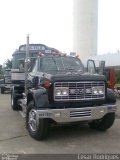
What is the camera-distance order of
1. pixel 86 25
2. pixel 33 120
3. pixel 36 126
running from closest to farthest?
pixel 36 126, pixel 33 120, pixel 86 25

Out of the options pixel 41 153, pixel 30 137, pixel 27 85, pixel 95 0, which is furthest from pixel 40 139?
pixel 95 0

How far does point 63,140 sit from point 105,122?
155 cm

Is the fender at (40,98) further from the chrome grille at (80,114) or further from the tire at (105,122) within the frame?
the tire at (105,122)

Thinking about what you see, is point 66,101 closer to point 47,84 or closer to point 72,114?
point 72,114

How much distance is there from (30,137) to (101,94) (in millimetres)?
2213

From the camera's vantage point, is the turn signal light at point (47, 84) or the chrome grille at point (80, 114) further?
the turn signal light at point (47, 84)

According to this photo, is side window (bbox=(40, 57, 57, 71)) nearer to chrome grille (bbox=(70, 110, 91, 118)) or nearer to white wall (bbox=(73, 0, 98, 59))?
chrome grille (bbox=(70, 110, 91, 118))

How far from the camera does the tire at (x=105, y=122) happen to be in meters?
9.10

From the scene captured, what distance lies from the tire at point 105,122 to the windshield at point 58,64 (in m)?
1.73

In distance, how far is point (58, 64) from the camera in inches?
386

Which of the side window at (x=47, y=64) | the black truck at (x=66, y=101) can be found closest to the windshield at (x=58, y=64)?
the side window at (x=47, y=64)

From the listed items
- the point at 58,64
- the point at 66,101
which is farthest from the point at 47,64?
the point at 66,101

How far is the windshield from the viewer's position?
379 inches

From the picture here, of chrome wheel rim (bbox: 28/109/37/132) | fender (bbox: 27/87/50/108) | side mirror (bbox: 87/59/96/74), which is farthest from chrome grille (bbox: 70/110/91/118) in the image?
side mirror (bbox: 87/59/96/74)
